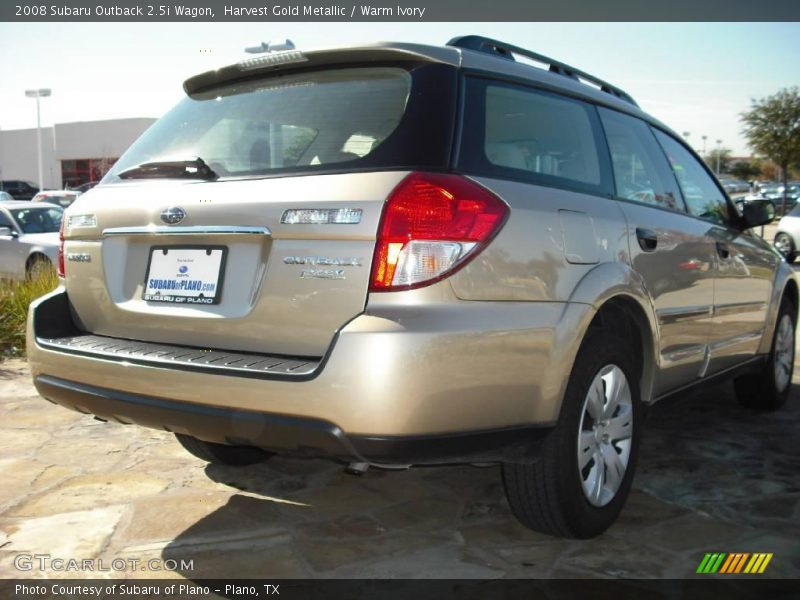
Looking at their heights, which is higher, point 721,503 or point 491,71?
point 491,71

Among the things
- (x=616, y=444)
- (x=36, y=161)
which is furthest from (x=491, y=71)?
(x=36, y=161)

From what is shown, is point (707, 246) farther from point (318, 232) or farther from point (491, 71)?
point (318, 232)

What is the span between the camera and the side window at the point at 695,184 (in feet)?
14.0

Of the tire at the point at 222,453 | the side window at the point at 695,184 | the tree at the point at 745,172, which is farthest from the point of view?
the tree at the point at 745,172

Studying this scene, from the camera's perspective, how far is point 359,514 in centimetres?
348

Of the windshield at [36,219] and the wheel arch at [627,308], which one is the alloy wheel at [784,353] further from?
the windshield at [36,219]

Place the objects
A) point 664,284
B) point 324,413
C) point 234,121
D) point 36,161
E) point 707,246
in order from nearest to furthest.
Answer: point 324,413
point 234,121
point 664,284
point 707,246
point 36,161

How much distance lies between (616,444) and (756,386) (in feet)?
8.16

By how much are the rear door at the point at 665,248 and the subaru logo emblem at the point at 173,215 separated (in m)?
1.78

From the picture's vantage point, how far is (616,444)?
326 centimetres

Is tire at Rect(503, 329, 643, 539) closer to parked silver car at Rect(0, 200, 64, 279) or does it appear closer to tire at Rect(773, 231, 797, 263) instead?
parked silver car at Rect(0, 200, 64, 279)

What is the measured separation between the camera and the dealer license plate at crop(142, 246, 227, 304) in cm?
273

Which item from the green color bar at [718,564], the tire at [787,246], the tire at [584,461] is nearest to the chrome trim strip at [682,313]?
the tire at [584,461]

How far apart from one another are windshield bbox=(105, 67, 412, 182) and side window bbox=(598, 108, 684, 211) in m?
1.26
